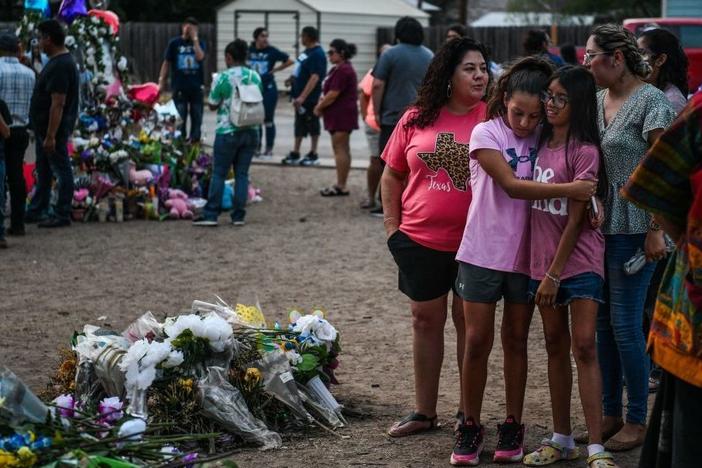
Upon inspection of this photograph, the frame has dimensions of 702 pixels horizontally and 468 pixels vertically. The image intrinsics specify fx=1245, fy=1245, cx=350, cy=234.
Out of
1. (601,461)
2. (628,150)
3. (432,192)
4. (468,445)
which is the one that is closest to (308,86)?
(432,192)

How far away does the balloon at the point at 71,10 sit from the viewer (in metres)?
12.9

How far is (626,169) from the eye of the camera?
16.8 feet

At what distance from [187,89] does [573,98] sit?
12835 mm

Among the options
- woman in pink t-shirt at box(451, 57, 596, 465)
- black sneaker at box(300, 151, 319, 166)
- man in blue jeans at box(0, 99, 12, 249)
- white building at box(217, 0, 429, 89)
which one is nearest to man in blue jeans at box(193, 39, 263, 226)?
man in blue jeans at box(0, 99, 12, 249)

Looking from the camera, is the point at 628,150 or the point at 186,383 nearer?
the point at 628,150

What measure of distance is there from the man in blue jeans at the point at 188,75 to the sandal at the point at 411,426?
11.9 metres

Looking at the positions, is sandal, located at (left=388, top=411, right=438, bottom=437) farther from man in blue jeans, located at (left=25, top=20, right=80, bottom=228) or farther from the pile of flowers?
man in blue jeans, located at (left=25, top=20, right=80, bottom=228)

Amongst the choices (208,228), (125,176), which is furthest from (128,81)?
(208,228)

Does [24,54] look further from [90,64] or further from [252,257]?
[252,257]

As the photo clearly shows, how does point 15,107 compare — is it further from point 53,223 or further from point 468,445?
point 468,445

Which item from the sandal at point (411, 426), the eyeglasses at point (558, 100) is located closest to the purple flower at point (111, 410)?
the sandal at point (411, 426)

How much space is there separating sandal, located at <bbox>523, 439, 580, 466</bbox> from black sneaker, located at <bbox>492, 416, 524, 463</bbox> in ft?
0.17

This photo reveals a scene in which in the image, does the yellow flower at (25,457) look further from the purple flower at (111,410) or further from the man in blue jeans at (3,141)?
the man in blue jeans at (3,141)

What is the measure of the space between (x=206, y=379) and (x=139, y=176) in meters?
7.21
